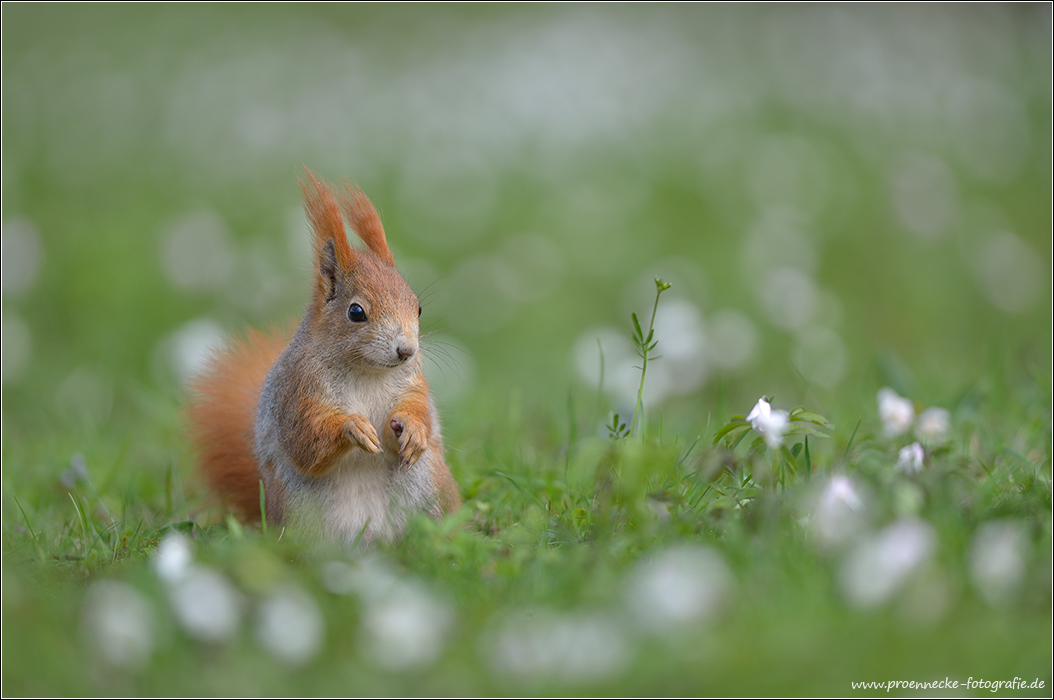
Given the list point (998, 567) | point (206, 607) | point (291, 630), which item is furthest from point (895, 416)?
point (206, 607)

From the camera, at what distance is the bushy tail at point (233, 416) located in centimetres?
295

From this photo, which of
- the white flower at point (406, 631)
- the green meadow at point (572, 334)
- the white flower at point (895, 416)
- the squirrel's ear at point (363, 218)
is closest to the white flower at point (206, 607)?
the green meadow at point (572, 334)

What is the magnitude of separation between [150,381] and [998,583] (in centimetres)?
441

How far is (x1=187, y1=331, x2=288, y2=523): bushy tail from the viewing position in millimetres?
2947

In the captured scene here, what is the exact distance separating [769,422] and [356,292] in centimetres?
107

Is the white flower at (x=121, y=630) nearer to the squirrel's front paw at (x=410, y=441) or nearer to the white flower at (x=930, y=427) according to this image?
the squirrel's front paw at (x=410, y=441)

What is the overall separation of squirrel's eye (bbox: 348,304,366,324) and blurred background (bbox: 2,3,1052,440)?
1104 millimetres

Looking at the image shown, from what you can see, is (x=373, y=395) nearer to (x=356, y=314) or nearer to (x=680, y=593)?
(x=356, y=314)

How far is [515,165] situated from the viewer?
823 centimetres

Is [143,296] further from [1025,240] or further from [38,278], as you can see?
[1025,240]

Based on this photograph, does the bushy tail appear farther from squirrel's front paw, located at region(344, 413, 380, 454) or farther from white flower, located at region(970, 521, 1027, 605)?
white flower, located at region(970, 521, 1027, 605)

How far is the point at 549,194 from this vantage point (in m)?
7.70

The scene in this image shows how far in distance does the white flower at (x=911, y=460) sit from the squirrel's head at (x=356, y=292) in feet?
4.13

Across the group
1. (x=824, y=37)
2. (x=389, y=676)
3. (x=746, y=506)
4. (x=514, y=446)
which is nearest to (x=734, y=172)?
(x=824, y=37)
